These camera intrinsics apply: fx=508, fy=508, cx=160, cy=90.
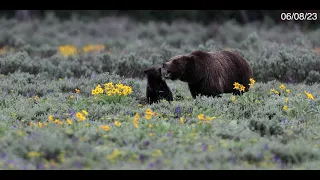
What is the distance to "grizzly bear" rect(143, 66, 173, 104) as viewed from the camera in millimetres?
11109

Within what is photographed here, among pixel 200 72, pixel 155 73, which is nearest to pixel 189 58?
pixel 200 72

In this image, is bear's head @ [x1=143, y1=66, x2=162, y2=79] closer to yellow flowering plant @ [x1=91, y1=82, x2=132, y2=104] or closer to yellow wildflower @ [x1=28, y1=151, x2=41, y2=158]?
yellow flowering plant @ [x1=91, y1=82, x2=132, y2=104]

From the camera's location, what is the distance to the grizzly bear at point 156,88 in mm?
11109

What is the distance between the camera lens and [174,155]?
6582 millimetres

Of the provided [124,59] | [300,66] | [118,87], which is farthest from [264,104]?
[124,59]

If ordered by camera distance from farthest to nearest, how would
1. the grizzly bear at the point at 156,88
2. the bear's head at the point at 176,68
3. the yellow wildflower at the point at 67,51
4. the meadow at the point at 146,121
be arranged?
the yellow wildflower at the point at 67,51 < the grizzly bear at the point at 156,88 < the bear's head at the point at 176,68 < the meadow at the point at 146,121

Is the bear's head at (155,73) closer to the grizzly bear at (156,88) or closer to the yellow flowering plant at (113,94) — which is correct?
the grizzly bear at (156,88)

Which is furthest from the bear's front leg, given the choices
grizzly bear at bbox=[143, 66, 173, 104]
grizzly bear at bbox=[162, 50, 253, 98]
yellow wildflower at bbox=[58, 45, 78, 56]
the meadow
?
yellow wildflower at bbox=[58, 45, 78, 56]

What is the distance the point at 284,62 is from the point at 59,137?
388 inches

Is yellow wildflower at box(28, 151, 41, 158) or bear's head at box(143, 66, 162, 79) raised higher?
yellow wildflower at box(28, 151, 41, 158)

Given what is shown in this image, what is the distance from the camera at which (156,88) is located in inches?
439

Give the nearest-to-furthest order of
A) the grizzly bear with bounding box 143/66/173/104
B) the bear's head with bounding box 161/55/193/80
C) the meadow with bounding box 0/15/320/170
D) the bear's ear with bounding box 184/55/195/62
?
the meadow with bounding box 0/15/320/170 < the bear's head with bounding box 161/55/193/80 < the bear's ear with bounding box 184/55/195/62 < the grizzly bear with bounding box 143/66/173/104

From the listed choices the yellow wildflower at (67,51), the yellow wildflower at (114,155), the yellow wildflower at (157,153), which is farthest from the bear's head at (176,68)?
the yellow wildflower at (67,51)

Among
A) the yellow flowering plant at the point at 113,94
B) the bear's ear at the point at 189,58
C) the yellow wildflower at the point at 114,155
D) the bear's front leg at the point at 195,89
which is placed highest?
the bear's ear at the point at 189,58
